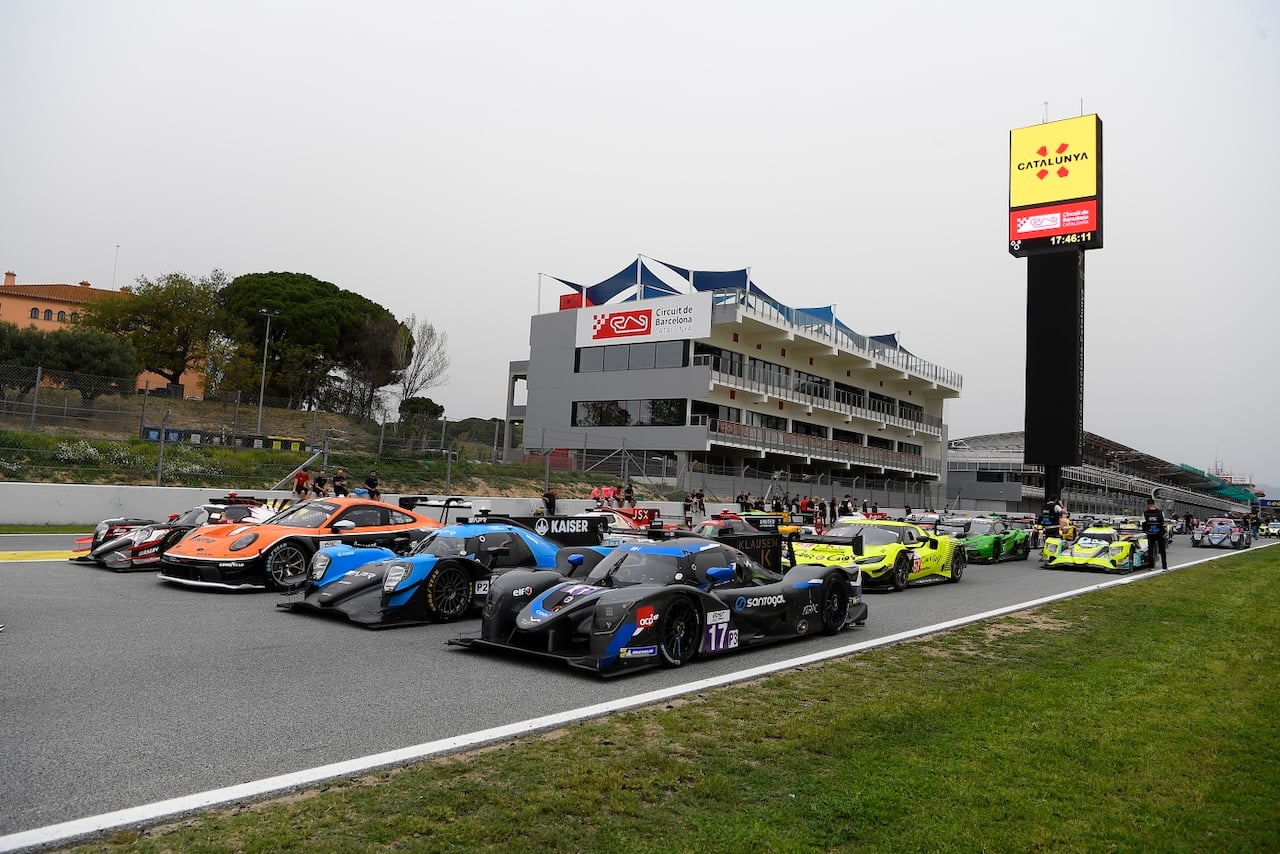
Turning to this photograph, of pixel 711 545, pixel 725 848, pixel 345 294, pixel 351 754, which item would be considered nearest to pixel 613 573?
pixel 711 545

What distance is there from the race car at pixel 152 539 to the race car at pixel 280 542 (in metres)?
0.88

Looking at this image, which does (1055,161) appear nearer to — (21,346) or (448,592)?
(448,592)

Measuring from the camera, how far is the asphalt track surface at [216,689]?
4570mm

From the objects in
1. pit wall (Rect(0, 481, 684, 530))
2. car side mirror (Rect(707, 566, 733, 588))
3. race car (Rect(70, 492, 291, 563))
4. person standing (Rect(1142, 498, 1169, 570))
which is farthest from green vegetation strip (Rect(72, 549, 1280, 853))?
person standing (Rect(1142, 498, 1169, 570))

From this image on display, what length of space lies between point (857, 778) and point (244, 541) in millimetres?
9793

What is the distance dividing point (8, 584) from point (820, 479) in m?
39.1

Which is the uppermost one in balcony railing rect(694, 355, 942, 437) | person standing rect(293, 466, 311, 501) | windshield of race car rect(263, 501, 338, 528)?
balcony railing rect(694, 355, 942, 437)

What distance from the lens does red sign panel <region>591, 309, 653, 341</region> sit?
158 feet

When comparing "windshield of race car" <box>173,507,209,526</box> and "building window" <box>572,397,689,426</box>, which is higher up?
"building window" <box>572,397,689,426</box>

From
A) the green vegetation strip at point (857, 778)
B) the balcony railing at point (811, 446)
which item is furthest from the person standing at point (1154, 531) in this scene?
the balcony railing at point (811, 446)

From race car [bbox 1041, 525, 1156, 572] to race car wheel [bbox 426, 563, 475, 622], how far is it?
16.6 m

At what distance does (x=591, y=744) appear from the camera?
5.38 metres

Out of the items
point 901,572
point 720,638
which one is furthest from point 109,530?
point 901,572

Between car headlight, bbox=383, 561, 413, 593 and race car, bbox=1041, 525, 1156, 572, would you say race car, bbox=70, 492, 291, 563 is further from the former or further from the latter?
race car, bbox=1041, 525, 1156, 572
